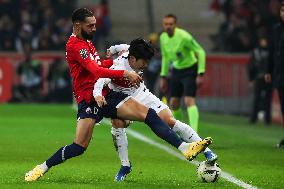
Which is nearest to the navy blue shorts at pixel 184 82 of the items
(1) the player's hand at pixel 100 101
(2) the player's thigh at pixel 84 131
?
(2) the player's thigh at pixel 84 131

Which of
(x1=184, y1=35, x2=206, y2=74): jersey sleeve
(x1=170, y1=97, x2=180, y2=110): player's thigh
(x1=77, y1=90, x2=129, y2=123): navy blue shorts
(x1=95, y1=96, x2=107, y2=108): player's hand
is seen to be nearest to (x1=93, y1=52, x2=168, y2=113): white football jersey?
(x1=77, y1=90, x2=129, y2=123): navy blue shorts

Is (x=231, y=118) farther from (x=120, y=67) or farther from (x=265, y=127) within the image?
(x=120, y=67)

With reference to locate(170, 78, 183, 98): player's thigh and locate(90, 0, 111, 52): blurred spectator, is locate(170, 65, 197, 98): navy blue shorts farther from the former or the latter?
locate(90, 0, 111, 52): blurred spectator

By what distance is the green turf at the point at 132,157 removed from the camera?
11.2 metres

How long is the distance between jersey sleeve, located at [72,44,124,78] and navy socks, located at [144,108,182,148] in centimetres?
61

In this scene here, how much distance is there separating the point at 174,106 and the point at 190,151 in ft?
23.3

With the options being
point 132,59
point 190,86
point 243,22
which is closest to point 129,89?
point 132,59

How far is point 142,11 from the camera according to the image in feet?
108

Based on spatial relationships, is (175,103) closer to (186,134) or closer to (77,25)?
(186,134)

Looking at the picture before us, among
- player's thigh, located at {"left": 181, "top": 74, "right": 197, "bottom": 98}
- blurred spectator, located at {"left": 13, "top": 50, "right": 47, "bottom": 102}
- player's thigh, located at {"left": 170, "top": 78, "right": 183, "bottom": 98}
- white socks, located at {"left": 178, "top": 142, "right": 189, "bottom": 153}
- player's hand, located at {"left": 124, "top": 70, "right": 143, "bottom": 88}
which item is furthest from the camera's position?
blurred spectator, located at {"left": 13, "top": 50, "right": 47, "bottom": 102}

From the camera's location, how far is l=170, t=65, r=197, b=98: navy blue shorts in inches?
682

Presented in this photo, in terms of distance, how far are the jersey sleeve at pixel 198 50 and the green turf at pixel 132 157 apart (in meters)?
1.28

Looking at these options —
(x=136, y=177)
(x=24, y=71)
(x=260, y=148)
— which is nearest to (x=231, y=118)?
(x=24, y=71)

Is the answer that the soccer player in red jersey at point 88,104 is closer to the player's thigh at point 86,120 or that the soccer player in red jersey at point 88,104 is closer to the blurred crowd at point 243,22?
the player's thigh at point 86,120
